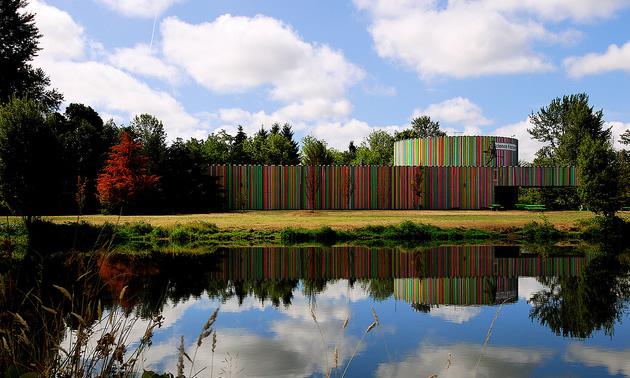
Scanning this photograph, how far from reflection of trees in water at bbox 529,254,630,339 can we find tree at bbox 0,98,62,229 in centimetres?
1744

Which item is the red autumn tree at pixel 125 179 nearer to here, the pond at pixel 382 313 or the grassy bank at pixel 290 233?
the grassy bank at pixel 290 233

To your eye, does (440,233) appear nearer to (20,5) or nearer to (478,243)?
(478,243)

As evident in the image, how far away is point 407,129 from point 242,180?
59.4 m

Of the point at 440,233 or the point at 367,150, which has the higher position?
the point at 367,150

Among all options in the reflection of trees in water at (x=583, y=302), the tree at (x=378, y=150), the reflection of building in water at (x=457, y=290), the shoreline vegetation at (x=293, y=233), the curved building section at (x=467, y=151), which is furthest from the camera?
the tree at (x=378, y=150)

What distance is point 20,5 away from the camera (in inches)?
1305

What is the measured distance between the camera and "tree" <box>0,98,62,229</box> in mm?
19453

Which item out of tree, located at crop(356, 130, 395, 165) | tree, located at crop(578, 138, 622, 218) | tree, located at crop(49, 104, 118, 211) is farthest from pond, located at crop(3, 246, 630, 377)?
tree, located at crop(356, 130, 395, 165)

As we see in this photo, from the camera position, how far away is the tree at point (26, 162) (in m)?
19.5

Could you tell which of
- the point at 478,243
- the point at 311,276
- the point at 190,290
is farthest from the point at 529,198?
the point at 190,290

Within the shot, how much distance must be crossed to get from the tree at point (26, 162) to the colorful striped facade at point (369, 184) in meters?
15.3

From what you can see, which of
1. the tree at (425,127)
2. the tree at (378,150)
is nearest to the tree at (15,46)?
the tree at (378,150)

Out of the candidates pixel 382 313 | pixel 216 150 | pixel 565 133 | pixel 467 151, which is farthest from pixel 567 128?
pixel 382 313

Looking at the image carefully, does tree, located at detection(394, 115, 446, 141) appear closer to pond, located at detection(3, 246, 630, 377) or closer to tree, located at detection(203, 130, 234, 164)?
tree, located at detection(203, 130, 234, 164)
